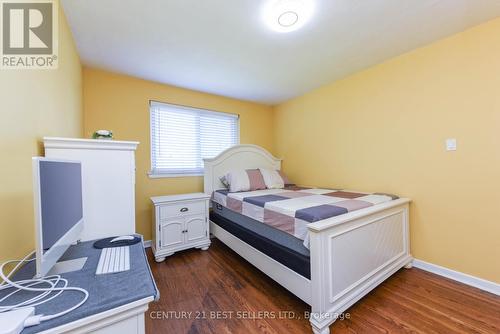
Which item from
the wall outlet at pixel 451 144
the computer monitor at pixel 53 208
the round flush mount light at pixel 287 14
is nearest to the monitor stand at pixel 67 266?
the computer monitor at pixel 53 208

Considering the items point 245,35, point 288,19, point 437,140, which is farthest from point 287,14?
point 437,140

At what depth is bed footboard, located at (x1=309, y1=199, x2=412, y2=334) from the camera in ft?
4.33

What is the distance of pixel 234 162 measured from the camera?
3.20 m

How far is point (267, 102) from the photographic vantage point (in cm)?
376

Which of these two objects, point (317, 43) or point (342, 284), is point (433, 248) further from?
point (317, 43)

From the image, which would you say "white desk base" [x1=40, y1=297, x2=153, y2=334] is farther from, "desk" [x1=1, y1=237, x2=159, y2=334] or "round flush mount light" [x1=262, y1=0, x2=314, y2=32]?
"round flush mount light" [x1=262, y1=0, x2=314, y2=32]

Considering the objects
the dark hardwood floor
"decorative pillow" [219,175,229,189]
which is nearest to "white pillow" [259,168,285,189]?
"decorative pillow" [219,175,229,189]

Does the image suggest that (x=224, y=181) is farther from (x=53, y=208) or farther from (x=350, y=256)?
(x=53, y=208)

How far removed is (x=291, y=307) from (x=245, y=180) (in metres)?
1.59

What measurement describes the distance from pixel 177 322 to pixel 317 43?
2598mm

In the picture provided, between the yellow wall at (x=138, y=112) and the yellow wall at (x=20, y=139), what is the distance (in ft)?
3.58

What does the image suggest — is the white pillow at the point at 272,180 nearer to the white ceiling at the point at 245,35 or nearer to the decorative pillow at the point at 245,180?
the decorative pillow at the point at 245,180

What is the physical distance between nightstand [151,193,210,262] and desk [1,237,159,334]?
1.43 meters

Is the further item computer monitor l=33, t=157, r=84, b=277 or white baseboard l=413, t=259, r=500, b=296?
white baseboard l=413, t=259, r=500, b=296
